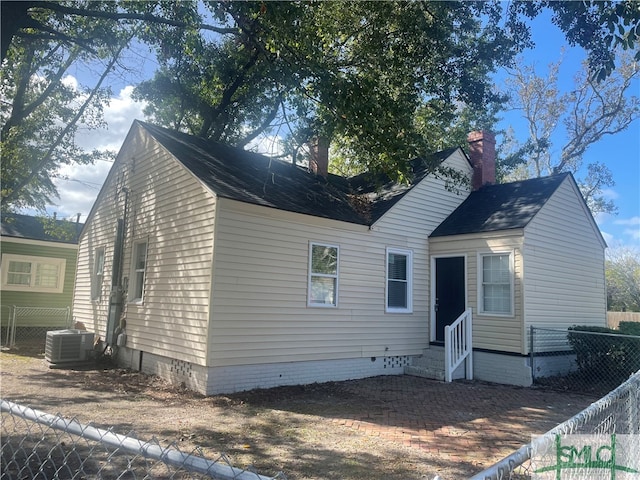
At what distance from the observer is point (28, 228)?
1911 centimetres

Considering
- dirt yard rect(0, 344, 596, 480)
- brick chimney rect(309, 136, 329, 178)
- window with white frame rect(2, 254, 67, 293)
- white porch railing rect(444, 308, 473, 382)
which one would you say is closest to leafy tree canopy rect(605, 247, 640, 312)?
white porch railing rect(444, 308, 473, 382)

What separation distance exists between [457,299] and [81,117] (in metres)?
17.9

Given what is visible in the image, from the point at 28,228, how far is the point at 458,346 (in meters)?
17.8

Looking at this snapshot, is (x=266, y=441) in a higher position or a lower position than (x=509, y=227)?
lower

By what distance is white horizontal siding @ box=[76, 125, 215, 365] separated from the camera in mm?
8961

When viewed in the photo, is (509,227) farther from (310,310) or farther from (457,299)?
(310,310)

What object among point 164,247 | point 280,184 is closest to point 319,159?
point 280,184

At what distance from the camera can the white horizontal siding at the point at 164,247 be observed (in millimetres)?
8961

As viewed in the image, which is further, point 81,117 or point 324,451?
point 81,117

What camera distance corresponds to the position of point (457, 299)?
11984mm

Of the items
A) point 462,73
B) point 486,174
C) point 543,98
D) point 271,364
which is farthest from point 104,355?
point 543,98

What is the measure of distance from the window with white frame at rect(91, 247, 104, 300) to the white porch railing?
9666 mm

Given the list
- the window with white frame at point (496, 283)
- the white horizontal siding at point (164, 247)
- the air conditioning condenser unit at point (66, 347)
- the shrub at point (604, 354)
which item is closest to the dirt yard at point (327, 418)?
the air conditioning condenser unit at point (66, 347)

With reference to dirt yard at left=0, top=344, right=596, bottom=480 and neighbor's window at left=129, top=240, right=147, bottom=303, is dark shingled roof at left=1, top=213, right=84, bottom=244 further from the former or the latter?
neighbor's window at left=129, top=240, right=147, bottom=303
